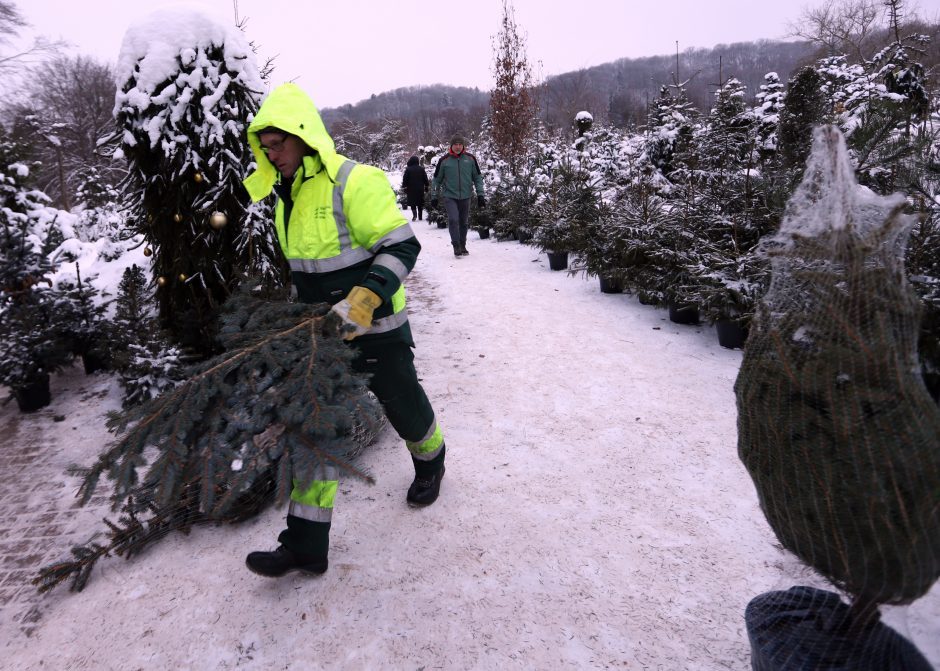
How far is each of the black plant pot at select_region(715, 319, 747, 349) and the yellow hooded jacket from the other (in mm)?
3441

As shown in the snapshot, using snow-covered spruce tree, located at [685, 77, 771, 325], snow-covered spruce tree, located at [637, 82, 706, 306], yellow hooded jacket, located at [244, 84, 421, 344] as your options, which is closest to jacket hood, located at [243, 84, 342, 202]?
yellow hooded jacket, located at [244, 84, 421, 344]

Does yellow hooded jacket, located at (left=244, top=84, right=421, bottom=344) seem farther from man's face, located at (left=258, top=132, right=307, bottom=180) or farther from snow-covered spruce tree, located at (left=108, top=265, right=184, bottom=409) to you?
snow-covered spruce tree, located at (left=108, top=265, right=184, bottom=409)

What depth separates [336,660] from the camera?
190cm

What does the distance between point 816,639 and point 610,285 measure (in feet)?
18.7

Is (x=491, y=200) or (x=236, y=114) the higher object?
(x=236, y=114)

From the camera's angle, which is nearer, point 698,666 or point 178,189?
point 698,666

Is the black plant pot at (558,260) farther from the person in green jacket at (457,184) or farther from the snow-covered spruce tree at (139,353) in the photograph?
the snow-covered spruce tree at (139,353)

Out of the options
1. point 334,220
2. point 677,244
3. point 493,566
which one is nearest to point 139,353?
point 334,220

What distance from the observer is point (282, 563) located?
2207mm

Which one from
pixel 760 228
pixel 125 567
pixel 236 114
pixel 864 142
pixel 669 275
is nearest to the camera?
pixel 125 567

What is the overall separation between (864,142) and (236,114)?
14.5 ft

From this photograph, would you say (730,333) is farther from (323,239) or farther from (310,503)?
(310,503)

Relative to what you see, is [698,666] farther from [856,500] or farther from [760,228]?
[760,228]

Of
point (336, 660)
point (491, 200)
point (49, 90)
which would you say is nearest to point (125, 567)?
point (336, 660)
